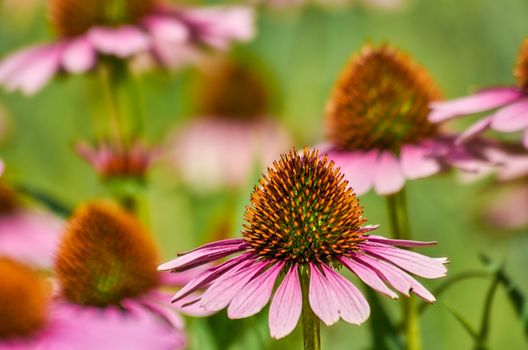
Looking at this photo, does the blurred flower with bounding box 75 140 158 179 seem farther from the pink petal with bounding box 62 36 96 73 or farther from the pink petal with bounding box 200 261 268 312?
the pink petal with bounding box 200 261 268 312

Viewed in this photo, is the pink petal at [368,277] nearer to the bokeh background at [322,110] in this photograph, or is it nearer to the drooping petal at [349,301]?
the drooping petal at [349,301]

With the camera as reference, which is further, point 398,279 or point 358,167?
point 358,167

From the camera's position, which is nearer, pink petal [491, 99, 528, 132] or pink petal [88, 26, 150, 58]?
pink petal [491, 99, 528, 132]

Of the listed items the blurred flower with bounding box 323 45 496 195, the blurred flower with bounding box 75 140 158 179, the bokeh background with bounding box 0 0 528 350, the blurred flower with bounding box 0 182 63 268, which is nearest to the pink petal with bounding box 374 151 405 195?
the blurred flower with bounding box 323 45 496 195

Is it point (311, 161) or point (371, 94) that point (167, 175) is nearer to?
point (371, 94)

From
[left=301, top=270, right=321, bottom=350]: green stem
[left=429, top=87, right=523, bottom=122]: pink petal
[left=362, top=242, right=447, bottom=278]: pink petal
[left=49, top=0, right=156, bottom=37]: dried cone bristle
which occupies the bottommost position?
[left=301, top=270, right=321, bottom=350]: green stem

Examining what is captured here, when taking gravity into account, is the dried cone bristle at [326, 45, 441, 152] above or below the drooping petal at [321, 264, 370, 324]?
above

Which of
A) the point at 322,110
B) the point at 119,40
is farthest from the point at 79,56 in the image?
the point at 322,110

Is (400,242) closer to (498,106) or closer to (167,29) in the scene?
(498,106)
